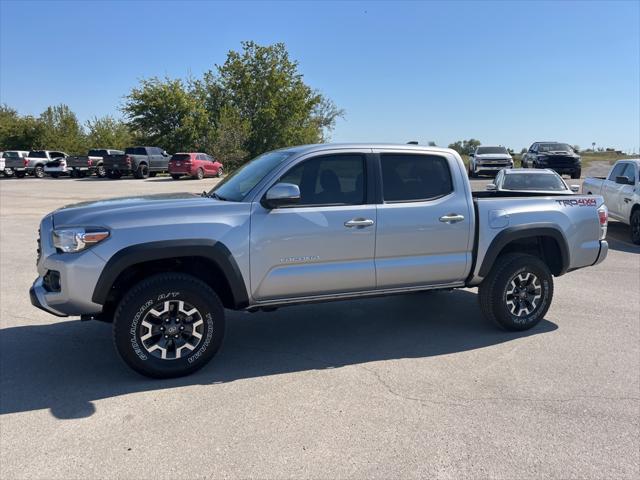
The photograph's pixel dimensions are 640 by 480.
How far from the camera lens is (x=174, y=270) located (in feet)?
14.7

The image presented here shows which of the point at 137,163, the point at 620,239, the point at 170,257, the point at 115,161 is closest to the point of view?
the point at 170,257

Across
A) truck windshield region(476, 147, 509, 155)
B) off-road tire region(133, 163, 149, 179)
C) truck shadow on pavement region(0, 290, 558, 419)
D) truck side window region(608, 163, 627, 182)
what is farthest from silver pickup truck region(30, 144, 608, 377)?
off-road tire region(133, 163, 149, 179)

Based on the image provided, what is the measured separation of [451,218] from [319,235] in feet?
4.42

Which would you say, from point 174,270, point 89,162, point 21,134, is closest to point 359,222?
point 174,270

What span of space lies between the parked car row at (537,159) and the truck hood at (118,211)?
2432 cm

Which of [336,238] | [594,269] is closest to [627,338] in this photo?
[336,238]

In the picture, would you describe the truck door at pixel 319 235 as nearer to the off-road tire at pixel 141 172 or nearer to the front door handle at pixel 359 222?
the front door handle at pixel 359 222

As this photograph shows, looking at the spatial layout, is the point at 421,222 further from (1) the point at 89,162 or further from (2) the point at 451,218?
(1) the point at 89,162

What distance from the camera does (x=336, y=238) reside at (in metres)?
4.58

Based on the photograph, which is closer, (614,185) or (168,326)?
(168,326)

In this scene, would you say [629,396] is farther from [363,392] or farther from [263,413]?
[263,413]

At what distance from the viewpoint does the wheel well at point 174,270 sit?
4.31 metres

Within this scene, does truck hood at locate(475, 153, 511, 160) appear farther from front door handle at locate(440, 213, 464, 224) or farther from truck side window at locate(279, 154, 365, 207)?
truck side window at locate(279, 154, 365, 207)

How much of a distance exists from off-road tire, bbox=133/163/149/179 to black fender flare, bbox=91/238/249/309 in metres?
33.1
